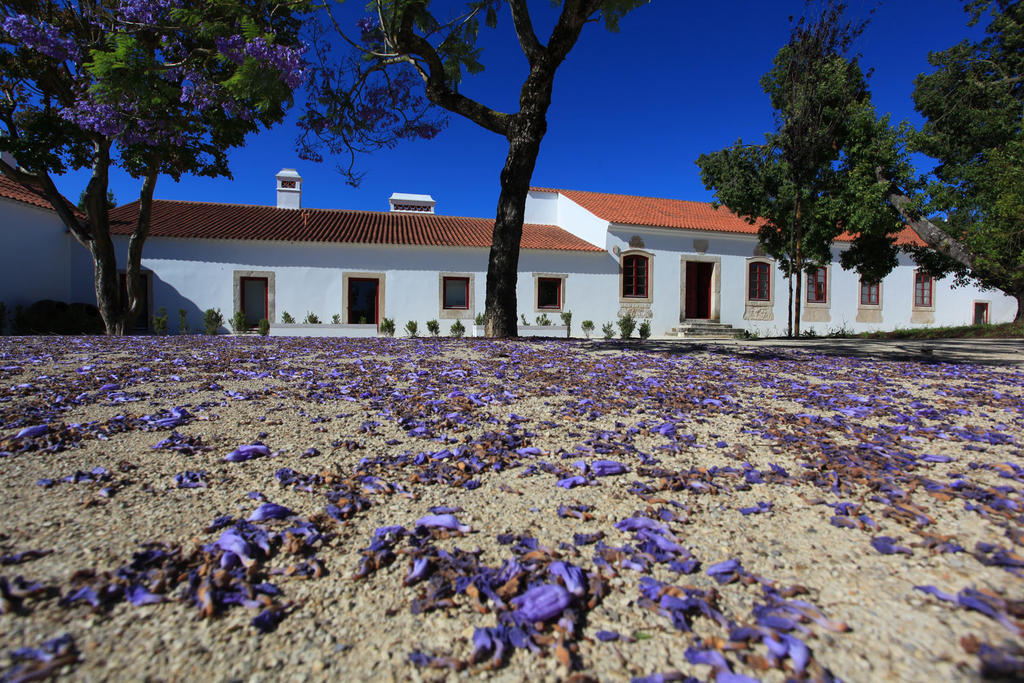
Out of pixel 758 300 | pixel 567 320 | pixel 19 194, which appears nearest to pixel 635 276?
pixel 567 320

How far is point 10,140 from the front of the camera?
8.88 m

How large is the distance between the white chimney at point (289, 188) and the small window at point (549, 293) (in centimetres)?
1106

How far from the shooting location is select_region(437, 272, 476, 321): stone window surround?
55.8 ft

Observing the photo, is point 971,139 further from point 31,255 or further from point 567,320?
point 31,255

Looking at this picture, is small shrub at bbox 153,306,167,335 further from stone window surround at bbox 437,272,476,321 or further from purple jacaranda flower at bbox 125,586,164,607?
purple jacaranda flower at bbox 125,586,164,607

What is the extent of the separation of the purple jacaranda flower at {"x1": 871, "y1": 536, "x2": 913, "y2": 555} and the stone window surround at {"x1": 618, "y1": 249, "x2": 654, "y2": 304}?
17.2m

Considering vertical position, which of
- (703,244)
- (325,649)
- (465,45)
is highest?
(465,45)

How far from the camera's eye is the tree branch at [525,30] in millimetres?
7527

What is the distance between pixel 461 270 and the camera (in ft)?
56.3

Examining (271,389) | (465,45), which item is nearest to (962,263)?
(465,45)

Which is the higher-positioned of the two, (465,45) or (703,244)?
(465,45)

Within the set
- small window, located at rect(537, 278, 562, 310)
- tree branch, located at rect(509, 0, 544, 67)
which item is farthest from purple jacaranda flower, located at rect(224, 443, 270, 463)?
small window, located at rect(537, 278, 562, 310)

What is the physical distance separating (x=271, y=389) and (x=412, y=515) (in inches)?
97.1

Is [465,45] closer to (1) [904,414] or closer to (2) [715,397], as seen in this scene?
(2) [715,397]
